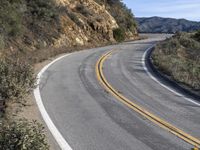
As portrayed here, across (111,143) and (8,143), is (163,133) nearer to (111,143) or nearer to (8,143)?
(111,143)

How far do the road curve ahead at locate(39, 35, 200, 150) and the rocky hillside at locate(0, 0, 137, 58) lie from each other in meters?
5.31

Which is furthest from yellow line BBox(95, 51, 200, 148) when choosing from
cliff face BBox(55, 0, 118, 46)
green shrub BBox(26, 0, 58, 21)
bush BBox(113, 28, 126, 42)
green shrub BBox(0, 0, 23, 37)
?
bush BBox(113, 28, 126, 42)

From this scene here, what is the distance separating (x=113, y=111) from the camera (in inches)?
480

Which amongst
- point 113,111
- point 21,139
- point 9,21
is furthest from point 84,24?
point 21,139

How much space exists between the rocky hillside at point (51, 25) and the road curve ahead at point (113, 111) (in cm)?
531

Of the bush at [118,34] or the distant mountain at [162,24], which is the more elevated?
the bush at [118,34]

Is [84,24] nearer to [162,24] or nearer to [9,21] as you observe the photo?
[9,21]

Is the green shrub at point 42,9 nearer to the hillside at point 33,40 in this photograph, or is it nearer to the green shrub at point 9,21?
the hillside at point 33,40

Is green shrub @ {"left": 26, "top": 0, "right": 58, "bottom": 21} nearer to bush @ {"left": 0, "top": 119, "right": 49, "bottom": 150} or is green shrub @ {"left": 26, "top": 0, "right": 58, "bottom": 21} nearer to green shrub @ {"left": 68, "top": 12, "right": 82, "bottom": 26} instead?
green shrub @ {"left": 68, "top": 12, "right": 82, "bottom": 26}

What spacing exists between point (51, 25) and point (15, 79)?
22.8 metres

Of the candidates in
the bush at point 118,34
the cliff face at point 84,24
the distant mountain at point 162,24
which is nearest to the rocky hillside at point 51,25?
the cliff face at point 84,24

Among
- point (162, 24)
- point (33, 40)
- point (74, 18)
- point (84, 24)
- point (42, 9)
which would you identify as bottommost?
point (162, 24)

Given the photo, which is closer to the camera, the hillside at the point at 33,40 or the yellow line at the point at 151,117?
the hillside at the point at 33,40

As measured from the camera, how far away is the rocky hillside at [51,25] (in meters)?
24.5
